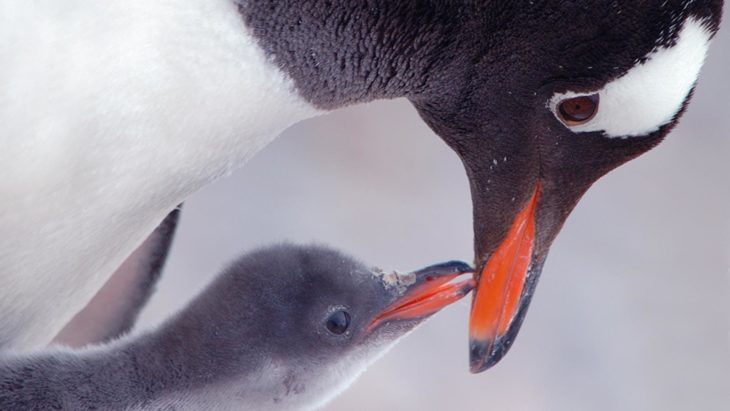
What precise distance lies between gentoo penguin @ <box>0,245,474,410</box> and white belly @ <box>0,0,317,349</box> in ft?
0.28

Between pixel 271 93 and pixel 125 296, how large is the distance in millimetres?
399

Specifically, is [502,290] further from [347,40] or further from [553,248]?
[553,248]

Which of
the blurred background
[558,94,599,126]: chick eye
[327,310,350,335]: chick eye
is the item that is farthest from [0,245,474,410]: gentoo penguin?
the blurred background

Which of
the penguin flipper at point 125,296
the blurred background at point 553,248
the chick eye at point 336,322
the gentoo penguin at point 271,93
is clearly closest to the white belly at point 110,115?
the gentoo penguin at point 271,93

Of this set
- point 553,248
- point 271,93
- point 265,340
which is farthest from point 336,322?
point 553,248

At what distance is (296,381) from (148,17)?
1.06ft

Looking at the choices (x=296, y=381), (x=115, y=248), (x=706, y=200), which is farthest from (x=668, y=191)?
(x=115, y=248)

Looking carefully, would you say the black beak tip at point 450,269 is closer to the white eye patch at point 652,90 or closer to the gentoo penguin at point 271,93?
the gentoo penguin at point 271,93

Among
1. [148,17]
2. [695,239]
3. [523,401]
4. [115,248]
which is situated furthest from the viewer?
[695,239]

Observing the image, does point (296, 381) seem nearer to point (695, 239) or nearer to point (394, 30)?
point (394, 30)

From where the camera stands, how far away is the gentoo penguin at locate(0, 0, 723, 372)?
0.67m

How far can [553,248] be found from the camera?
1543mm

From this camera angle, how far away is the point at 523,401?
1.44 meters

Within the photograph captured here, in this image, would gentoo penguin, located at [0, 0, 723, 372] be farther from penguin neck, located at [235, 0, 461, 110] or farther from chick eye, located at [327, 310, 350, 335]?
chick eye, located at [327, 310, 350, 335]
